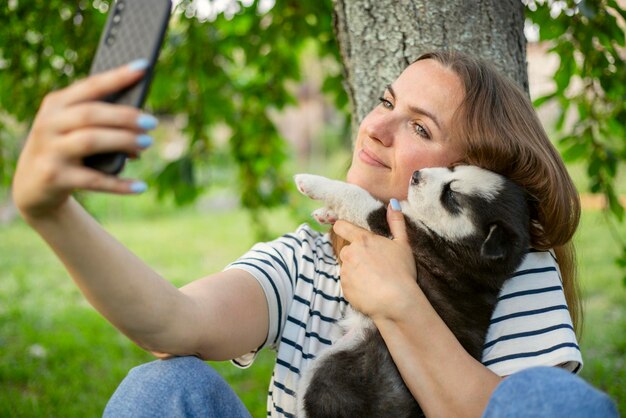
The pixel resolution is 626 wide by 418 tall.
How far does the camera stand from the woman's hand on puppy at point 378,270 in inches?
74.9

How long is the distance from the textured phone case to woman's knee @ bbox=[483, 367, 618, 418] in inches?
41.1

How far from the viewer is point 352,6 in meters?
2.65

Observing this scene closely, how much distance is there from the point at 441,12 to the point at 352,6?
1.25ft

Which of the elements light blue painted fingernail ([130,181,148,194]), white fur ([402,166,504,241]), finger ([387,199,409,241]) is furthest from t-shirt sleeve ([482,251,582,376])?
light blue painted fingernail ([130,181,148,194])

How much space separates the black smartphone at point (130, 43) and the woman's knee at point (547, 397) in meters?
1.00

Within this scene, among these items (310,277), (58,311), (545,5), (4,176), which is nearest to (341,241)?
(310,277)

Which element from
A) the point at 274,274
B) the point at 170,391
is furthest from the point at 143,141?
the point at 274,274

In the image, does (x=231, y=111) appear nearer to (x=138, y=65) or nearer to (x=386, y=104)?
(x=386, y=104)

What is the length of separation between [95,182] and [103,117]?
0.12m

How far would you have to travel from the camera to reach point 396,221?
217 cm

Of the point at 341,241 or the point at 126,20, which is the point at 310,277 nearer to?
the point at 341,241

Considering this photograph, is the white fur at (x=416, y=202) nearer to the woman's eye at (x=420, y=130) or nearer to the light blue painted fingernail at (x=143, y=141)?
the woman's eye at (x=420, y=130)

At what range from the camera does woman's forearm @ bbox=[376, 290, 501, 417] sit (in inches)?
69.7

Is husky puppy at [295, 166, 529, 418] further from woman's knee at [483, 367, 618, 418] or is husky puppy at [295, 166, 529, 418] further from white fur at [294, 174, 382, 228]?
woman's knee at [483, 367, 618, 418]
